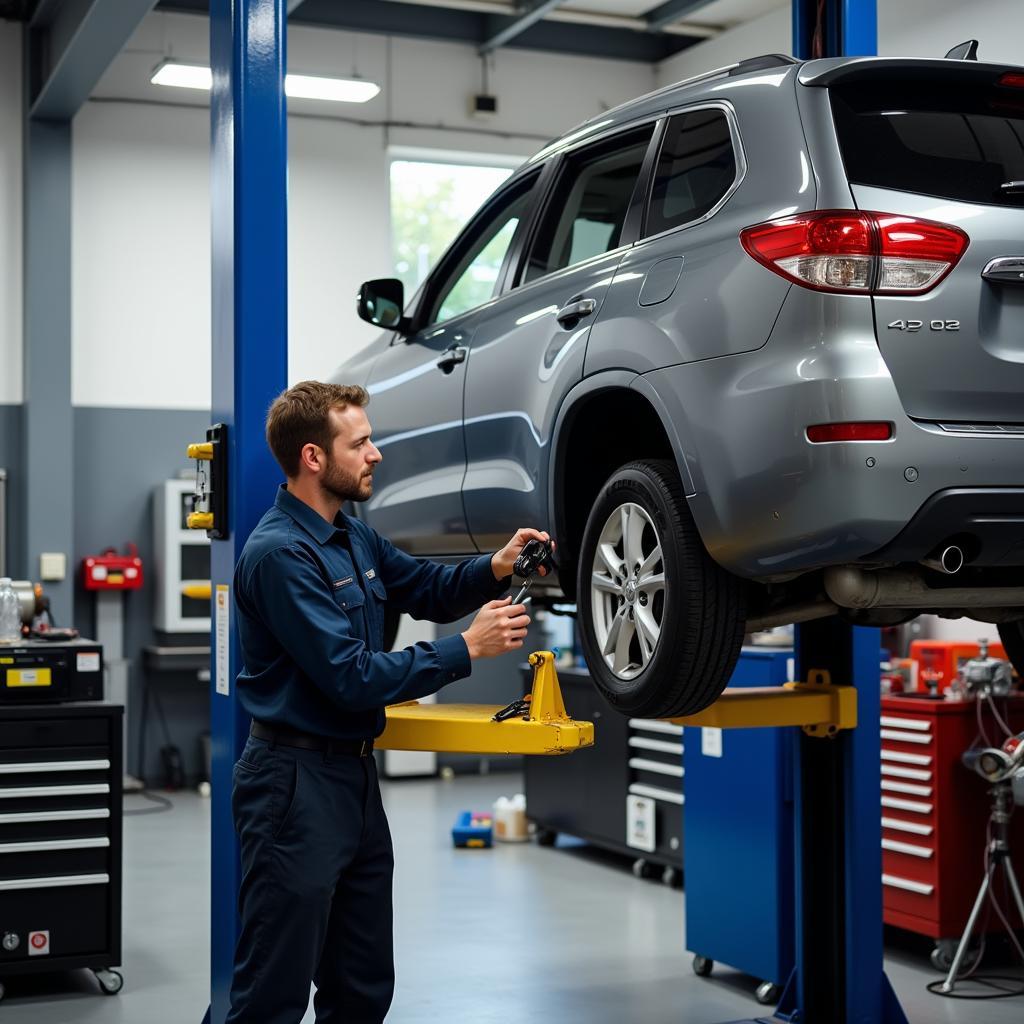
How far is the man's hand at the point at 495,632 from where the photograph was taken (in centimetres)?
286

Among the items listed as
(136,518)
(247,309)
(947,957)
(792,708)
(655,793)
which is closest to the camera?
(247,309)

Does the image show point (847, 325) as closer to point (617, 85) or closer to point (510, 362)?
point (510, 362)

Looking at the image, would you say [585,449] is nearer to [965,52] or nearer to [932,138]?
[932,138]

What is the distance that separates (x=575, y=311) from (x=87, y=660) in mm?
2525

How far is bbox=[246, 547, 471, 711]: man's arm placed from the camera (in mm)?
2754

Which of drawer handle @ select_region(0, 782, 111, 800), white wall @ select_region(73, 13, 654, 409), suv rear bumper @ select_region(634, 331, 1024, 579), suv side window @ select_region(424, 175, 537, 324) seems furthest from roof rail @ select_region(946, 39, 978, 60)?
A: white wall @ select_region(73, 13, 654, 409)

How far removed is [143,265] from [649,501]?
22.6 ft

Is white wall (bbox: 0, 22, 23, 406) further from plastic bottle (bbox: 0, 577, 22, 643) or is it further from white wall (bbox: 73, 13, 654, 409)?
plastic bottle (bbox: 0, 577, 22, 643)

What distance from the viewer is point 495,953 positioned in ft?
17.2

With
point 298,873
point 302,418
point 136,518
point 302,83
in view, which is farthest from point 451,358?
point 136,518

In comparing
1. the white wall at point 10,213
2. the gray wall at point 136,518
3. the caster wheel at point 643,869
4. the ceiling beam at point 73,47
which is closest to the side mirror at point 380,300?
the caster wheel at point 643,869

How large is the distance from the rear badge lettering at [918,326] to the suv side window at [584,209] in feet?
3.31

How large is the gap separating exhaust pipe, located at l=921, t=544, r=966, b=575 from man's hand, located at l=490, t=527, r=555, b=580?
0.82 meters

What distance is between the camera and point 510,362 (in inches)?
140
